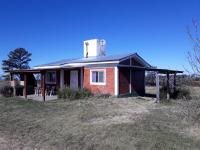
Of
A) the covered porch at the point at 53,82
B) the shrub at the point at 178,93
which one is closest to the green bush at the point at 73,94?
the covered porch at the point at 53,82

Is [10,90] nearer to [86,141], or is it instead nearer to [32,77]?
[32,77]

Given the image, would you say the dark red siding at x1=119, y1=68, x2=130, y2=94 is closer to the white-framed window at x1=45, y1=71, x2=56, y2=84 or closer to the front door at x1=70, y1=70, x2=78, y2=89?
the front door at x1=70, y1=70, x2=78, y2=89

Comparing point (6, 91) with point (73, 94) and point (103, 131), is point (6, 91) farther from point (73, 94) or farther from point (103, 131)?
point (103, 131)

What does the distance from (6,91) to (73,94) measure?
24.8 feet

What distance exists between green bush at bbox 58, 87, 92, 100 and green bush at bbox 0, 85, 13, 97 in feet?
19.2

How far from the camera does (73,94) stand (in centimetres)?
1883

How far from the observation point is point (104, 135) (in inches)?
313

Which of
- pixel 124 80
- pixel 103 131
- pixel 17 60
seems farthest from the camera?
pixel 17 60

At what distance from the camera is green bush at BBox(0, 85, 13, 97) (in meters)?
22.6

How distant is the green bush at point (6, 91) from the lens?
2257cm

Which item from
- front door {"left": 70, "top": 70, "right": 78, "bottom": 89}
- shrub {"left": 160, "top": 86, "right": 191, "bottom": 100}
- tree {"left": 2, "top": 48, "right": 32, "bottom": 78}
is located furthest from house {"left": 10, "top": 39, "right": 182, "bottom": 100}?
tree {"left": 2, "top": 48, "right": 32, "bottom": 78}

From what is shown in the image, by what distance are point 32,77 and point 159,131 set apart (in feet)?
71.5

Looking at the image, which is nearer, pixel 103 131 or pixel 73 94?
pixel 103 131

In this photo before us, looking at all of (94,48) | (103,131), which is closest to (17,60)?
(94,48)
